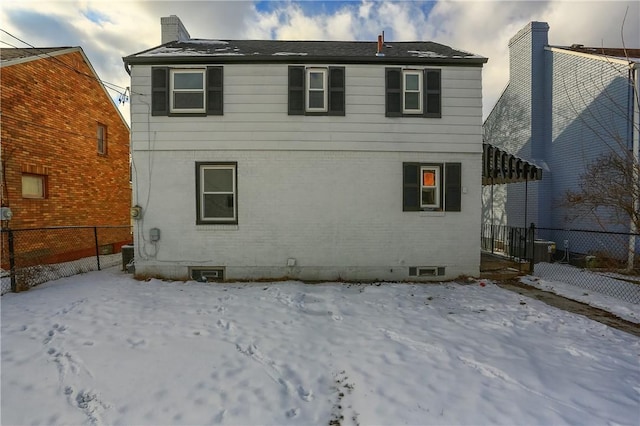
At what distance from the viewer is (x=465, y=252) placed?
8.17 meters

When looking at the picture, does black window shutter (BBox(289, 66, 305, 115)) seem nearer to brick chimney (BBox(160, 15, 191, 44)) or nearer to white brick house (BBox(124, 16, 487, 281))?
white brick house (BBox(124, 16, 487, 281))

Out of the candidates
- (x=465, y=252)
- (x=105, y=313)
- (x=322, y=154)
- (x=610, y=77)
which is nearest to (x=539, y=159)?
(x=610, y=77)

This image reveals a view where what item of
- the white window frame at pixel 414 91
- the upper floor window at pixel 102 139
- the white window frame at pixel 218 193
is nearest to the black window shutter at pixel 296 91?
the white window frame at pixel 218 193

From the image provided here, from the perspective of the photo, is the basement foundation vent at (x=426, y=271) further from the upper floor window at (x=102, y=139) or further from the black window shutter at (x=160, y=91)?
the upper floor window at (x=102, y=139)

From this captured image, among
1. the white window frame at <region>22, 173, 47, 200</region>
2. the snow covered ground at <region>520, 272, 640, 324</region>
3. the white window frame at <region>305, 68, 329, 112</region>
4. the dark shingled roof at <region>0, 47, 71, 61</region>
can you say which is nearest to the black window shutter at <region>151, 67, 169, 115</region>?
the white window frame at <region>305, 68, 329, 112</region>

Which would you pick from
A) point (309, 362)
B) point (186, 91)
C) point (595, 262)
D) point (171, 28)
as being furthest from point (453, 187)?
point (171, 28)

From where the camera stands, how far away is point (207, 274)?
26.5 feet

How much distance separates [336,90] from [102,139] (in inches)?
454

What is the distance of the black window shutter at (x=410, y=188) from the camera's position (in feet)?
26.5

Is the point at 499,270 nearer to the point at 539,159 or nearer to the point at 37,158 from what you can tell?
the point at 539,159

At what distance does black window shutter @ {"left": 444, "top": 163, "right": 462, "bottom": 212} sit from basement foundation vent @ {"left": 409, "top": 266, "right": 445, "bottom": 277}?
5.36 feet

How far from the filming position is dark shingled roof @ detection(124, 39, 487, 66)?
25.8ft

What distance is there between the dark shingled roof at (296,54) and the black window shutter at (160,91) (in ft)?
0.91

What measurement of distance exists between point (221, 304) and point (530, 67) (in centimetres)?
1449
